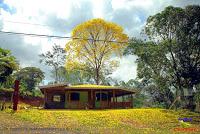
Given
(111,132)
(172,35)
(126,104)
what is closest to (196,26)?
(172,35)

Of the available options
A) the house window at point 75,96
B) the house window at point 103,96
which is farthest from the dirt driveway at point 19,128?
the house window at point 103,96

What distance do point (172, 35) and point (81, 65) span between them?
20302mm

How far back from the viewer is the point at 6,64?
47.0 m

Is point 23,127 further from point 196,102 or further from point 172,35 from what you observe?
point 196,102

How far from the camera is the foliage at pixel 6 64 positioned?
47.1 metres

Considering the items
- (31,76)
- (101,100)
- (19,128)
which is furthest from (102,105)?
(31,76)

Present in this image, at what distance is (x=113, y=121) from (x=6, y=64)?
70.5 ft

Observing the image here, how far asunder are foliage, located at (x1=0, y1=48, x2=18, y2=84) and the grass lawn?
14.6m

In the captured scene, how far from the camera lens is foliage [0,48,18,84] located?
47.1 meters

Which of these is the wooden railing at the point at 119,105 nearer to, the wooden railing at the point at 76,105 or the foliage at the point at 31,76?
the wooden railing at the point at 76,105

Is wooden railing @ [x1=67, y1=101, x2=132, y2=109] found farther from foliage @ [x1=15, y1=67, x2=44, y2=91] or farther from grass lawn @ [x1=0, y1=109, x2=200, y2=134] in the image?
foliage @ [x1=15, y1=67, x2=44, y2=91]

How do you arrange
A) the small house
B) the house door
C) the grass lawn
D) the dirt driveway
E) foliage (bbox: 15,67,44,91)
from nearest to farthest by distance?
1. the dirt driveway
2. the grass lawn
3. the small house
4. the house door
5. foliage (bbox: 15,67,44,91)

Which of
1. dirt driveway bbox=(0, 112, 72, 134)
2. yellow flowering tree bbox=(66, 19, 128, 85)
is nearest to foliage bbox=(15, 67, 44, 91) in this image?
yellow flowering tree bbox=(66, 19, 128, 85)

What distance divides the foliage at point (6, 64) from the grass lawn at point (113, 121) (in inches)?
575
